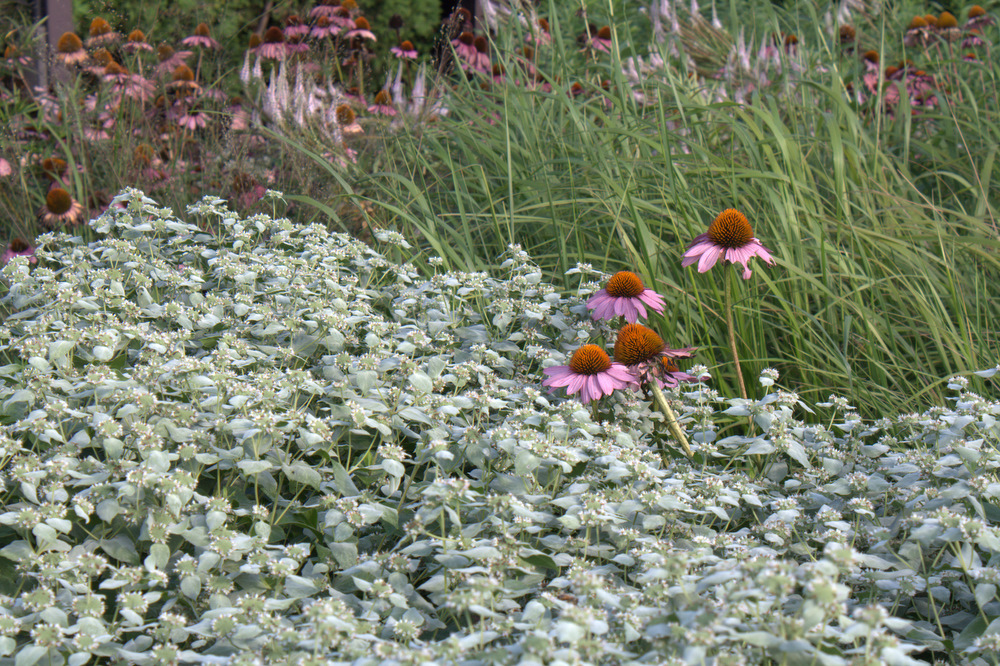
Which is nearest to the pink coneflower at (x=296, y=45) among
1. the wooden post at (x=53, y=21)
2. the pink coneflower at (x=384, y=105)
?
the pink coneflower at (x=384, y=105)

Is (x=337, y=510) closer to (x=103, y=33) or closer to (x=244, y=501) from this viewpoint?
(x=244, y=501)

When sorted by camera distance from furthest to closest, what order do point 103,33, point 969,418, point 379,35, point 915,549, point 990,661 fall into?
point 379,35 → point 103,33 → point 969,418 → point 915,549 → point 990,661

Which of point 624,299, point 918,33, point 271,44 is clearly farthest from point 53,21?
point 918,33

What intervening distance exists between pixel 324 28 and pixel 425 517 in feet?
15.4

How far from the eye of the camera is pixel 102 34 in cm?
489

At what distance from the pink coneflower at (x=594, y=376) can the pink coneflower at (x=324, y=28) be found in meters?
3.95

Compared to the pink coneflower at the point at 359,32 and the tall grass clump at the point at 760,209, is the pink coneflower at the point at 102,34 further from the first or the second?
the tall grass clump at the point at 760,209

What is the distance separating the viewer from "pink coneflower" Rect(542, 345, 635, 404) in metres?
2.25

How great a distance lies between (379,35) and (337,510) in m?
8.58

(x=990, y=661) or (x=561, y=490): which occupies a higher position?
(x=561, y=490)

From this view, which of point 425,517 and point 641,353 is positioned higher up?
point 641,353

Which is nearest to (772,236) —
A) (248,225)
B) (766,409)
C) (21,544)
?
(766,409)

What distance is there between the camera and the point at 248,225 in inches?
133

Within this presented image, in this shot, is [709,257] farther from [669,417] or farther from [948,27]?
[948,27]
